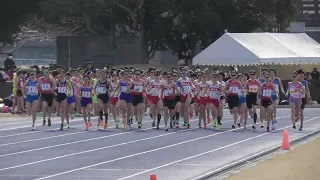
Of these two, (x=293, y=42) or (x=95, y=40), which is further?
(x=95, y=40)

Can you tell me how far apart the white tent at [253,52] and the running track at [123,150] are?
40.7 feet

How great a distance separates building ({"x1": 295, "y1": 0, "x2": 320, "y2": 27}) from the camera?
7081 cm

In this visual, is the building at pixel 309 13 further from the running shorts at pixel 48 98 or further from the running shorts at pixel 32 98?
the running shorts at pixel 48 98

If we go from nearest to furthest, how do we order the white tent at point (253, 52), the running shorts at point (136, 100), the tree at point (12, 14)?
the running shorts at point (136, 100) → the white tent at point (253, 52) → the tree at point (12, 14)

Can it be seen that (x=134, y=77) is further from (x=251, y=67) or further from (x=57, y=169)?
(x=251, y=67)

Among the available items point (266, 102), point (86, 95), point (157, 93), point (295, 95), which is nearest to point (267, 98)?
point (266, 102)

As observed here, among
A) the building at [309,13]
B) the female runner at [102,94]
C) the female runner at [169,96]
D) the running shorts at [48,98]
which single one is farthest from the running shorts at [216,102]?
the building at [309,13]

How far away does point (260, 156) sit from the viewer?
64.1ft

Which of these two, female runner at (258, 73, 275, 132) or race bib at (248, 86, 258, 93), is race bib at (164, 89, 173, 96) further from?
female runner at (258, 73, 275, 132)

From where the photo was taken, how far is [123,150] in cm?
2123

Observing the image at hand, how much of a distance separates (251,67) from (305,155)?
2768 cm

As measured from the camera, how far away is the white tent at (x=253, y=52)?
43.0m

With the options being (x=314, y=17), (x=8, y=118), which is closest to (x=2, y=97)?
(x=8, y=118)

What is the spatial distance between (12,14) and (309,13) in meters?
23.7
